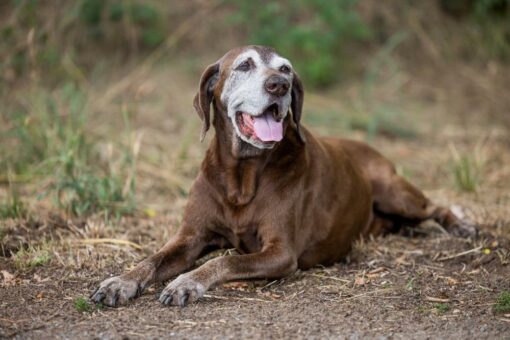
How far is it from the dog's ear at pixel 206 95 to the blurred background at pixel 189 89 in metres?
1.39

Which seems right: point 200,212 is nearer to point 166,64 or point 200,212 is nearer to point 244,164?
point 244,164

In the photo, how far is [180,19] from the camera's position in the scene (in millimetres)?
11062

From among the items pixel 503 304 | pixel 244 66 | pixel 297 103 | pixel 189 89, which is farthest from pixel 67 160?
pixel 189 89

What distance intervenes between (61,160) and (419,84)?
6.44 m

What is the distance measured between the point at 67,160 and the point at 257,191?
197 centimetres

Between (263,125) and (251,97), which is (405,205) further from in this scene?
(251,97)

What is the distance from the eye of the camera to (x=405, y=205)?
239 inches

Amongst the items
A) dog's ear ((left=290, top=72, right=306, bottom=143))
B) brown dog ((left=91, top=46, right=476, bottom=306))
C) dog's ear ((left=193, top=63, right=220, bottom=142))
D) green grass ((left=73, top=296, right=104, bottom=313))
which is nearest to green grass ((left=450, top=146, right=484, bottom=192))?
brown dog ((left=91, top=46, right=476, bottom=306))

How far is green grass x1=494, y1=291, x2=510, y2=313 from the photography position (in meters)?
4.22

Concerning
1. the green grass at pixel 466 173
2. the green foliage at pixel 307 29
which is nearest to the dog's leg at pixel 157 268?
the green grass at pixel 466 173

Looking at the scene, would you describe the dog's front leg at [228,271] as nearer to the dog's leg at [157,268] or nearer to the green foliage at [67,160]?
the dog's leg at [157,268]

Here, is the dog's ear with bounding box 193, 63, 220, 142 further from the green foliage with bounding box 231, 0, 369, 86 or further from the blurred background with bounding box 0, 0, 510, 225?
the green foliage with bounding box 231, 0, 369, 86

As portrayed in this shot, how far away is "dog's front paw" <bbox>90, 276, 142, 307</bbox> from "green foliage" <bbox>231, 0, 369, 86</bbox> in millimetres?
5481

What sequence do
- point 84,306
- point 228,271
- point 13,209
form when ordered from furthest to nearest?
point 13,209
point 228,271
point 84,306
